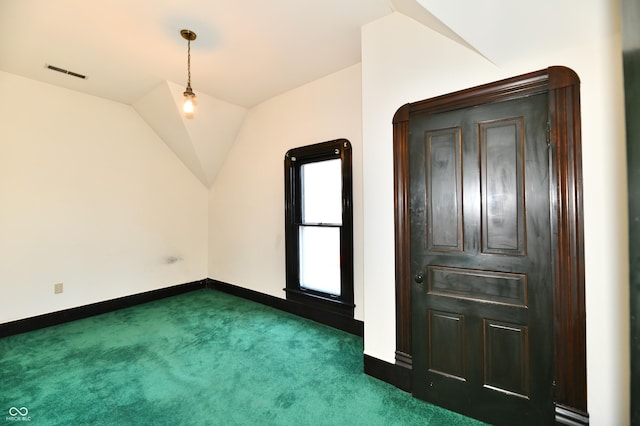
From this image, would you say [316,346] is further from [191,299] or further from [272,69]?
[272,69]

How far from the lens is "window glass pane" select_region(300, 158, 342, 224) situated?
10.6ft

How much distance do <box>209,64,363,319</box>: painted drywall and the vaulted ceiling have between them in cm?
26

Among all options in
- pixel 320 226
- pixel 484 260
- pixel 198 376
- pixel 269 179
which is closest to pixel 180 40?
pixel 269 179

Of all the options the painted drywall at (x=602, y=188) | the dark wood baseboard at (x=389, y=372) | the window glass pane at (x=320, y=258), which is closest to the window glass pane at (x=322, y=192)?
the window glass pane at (x=320, y=258)

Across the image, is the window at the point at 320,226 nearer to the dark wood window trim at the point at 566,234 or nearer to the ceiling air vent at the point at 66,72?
the dark wood window trim at the point at 566,234

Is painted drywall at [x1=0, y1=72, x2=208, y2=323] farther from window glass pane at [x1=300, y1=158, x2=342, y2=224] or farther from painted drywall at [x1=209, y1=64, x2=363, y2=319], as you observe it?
window glass pane at [x1=300, y1=158, x2=342, y2=224]

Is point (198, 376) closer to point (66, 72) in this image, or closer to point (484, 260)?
point (484, 260)

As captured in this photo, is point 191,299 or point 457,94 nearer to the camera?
point 457,94

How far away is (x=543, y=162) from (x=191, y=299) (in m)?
4.51

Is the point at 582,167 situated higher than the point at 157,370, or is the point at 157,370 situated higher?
the point at 582,167

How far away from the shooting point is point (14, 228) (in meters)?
3.07

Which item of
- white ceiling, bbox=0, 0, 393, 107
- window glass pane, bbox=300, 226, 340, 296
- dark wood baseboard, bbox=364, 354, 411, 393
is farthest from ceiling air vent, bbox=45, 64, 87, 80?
dark wood baseboard, bbox=364, 354, 411, 393

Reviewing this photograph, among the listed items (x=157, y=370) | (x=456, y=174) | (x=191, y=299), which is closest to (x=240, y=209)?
(x=191, y=299)

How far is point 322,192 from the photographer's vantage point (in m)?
3.41
